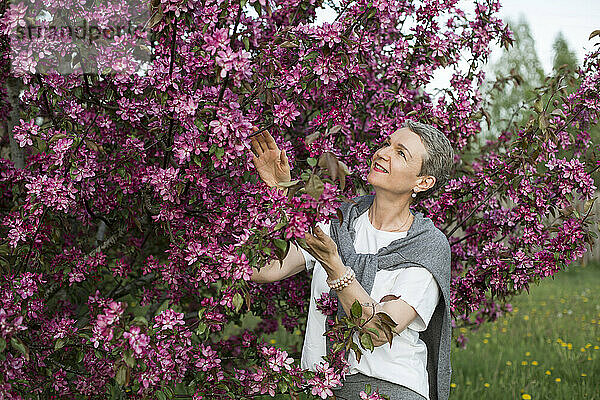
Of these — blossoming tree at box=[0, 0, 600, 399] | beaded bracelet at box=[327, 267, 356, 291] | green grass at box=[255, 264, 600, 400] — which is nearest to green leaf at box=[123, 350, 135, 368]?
blossoming tree at box=[0, 0, 600, 399]

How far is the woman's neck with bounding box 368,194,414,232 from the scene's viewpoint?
2.50 metres

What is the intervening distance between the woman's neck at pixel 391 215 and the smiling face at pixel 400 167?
0.05 metres

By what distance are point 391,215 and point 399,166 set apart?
0.69 ft

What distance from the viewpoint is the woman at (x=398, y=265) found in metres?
2.32

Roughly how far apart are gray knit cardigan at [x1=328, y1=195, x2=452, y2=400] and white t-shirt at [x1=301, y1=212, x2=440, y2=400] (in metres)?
0.04

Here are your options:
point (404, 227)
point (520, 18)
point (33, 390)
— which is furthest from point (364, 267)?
point (520, 18)

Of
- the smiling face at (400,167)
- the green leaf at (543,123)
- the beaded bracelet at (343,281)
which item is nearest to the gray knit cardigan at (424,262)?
the smiling face at (400,167)

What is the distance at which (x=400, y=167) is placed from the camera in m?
2.41

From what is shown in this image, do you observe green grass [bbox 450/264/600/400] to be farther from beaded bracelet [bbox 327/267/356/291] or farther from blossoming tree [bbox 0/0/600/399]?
beaded bracelet [bbox 327/267/356/291]

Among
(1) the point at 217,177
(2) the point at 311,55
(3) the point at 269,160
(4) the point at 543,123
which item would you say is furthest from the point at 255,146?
(4) the point at 543,123

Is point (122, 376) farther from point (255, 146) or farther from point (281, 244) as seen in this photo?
point (255, 146)

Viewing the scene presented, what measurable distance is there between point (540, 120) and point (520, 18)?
67.3ft

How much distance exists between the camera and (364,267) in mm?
2354

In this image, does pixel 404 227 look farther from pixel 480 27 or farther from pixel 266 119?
pixel 480 27
